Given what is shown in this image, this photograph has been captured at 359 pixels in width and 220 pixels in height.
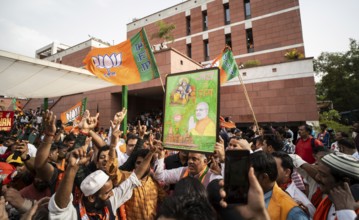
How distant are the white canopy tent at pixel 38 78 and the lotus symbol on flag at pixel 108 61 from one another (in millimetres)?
1834

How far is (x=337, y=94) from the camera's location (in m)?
23.7

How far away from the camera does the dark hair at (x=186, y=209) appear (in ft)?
3.20

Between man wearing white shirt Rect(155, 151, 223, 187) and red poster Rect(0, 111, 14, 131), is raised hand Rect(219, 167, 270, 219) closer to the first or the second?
man wearing white shirt Rect(155, 151, 223, 187)

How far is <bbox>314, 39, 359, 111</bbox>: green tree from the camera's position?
22438 millimetres

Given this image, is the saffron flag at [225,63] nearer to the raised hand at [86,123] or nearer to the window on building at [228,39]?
the raised hand at [86,123]

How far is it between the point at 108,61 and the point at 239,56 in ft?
54.0

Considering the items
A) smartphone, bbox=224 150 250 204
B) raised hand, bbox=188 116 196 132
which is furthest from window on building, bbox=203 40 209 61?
smartphone, bbox=224 150 250 204

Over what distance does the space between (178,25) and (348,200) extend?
22778mm

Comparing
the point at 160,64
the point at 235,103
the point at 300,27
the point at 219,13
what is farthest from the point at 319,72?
the point at 160,64

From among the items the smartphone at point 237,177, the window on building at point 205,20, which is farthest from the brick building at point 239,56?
the smartphone at point 237,177

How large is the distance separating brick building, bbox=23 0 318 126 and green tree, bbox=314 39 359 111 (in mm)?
10279

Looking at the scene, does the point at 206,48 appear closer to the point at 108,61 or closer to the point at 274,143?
the point at 108,61

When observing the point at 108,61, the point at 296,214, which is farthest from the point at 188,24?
the point at 296,214

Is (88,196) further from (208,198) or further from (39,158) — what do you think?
(208,198)
